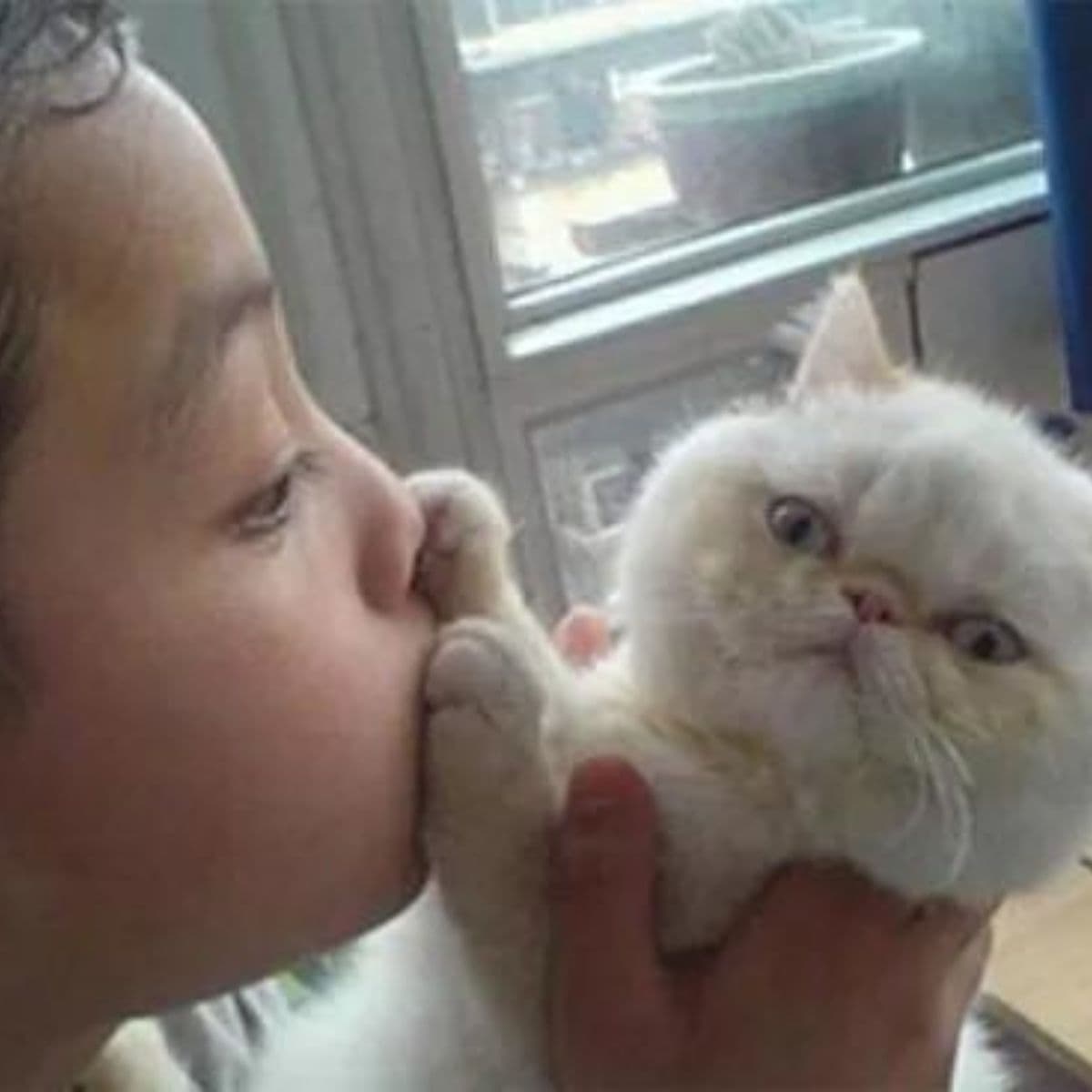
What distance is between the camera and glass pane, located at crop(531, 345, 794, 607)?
4.44ft

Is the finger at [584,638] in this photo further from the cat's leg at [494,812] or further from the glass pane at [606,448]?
the glass pane at [606,448]

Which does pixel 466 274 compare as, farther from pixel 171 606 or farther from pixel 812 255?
pixel 171 606

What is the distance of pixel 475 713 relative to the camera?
2.04 feet

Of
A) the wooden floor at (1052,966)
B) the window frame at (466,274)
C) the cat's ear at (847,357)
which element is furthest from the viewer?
the window frame at (466,274)

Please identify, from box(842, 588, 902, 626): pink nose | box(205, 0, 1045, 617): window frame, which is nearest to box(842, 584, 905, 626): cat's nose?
box(842, 588, 902, 626): pink nose

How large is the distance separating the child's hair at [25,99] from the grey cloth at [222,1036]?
0.34 metres

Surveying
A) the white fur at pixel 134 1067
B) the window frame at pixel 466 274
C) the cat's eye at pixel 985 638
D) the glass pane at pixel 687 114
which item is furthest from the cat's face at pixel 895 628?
the glass pane at pixel 687 114

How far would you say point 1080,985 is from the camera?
3.28ft

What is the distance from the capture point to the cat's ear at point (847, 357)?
2.45 ft

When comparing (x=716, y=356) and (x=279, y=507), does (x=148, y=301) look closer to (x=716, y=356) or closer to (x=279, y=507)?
(x=279, y=507)

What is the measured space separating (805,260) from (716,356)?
11 cm

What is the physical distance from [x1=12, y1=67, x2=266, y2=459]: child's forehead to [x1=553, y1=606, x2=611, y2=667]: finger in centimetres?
30

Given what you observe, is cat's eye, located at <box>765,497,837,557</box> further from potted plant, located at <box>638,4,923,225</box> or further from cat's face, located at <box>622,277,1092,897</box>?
potted plant, located at <box>638,4,923,225</box>

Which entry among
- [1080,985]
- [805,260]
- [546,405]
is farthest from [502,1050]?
[805,260]
